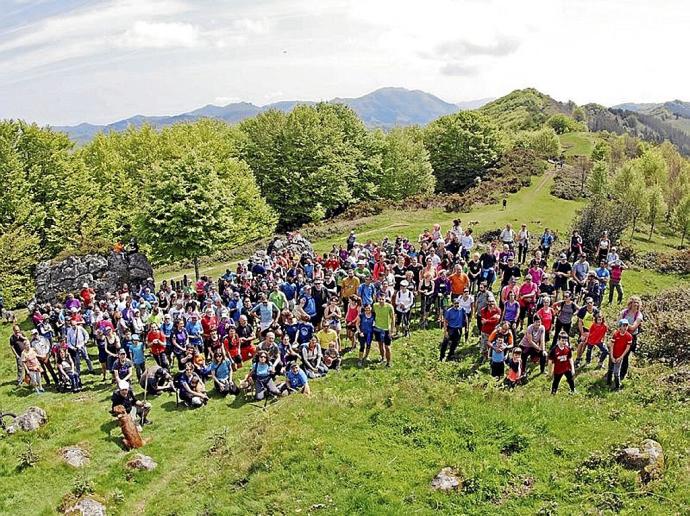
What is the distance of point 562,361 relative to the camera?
13.5 m

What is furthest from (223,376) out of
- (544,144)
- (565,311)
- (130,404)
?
(544,144)

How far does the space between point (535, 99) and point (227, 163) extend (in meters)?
161

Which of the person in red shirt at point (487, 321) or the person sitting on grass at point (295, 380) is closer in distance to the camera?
the person sitting on grass at point (295, 380)

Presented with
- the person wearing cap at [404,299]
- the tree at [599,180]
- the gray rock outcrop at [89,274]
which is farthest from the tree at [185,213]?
the tree at [599,180]

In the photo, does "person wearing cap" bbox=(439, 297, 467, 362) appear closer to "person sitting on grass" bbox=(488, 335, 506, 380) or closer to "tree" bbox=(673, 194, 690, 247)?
"person sitting on grass" bbox=(488, 335, 506, 380)

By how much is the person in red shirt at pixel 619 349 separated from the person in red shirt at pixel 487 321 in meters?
A: 3.15

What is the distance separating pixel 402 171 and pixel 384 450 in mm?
56206

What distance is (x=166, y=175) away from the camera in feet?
105

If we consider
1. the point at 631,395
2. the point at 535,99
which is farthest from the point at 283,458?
the point at 535,99

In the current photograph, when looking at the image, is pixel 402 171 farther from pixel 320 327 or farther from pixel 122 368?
pixel 122 368

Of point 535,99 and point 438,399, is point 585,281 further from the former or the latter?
point 535,99

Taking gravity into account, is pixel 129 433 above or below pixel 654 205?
above

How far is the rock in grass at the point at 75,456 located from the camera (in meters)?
13.2

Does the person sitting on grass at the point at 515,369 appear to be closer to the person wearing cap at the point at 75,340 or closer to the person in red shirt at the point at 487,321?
the person in red shirt at the point at 487,321
